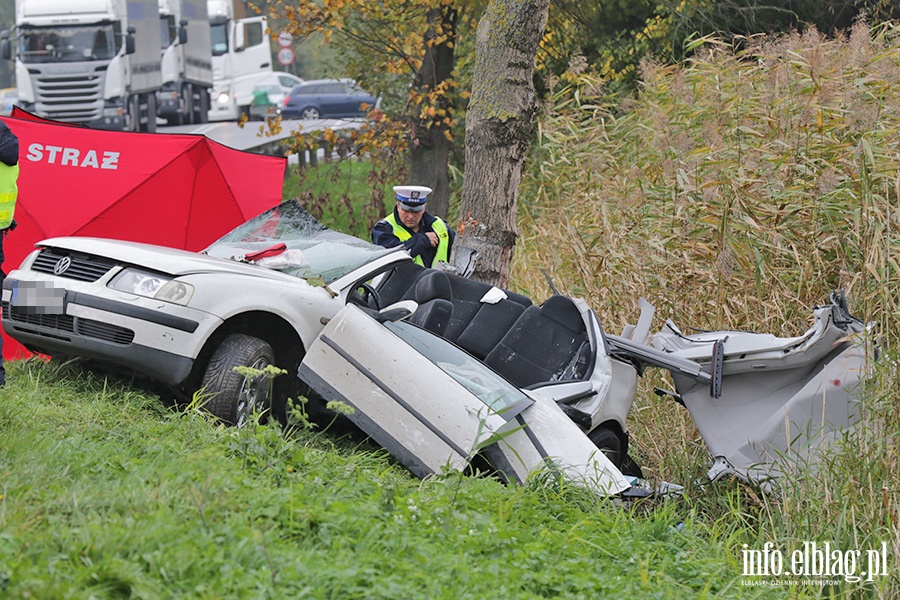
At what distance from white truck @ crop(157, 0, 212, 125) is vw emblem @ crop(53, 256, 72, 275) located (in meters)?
19.4

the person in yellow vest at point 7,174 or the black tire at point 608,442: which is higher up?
the person in yellow vest at point 7,174

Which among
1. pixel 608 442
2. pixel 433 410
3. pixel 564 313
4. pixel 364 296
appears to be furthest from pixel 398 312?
pixel 608 442

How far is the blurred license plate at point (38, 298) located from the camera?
583 cm

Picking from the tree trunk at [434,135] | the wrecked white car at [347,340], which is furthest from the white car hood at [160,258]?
the tree trunk at [434,135]

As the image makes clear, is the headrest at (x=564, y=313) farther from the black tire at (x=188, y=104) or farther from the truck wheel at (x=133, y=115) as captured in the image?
the black tire at (x=188, y=104)

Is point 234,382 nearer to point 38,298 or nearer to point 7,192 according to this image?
point 38,298

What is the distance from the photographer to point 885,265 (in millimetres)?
5906

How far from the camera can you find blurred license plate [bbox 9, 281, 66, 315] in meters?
5.83

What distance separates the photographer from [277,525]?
160 inches

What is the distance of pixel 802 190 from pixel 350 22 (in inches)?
372

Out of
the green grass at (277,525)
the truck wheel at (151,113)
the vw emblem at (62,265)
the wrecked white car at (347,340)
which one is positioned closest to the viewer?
the green grass at (277,525)

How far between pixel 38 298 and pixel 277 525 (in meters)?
2.59

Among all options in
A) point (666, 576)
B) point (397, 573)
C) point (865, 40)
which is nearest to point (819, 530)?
point (666, 576)

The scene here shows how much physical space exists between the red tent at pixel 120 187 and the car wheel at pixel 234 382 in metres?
2.68
